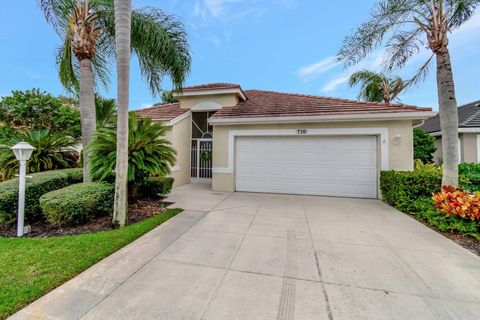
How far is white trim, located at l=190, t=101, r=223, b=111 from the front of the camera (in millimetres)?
11364

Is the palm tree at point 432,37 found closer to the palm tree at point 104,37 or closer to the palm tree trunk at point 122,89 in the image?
the palm tree at point 104,37

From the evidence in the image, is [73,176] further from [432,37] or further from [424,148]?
[424,148]

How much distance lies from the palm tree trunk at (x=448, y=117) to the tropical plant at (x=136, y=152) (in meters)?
7.96

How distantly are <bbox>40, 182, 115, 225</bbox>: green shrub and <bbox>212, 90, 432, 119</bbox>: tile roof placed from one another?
18.9ft

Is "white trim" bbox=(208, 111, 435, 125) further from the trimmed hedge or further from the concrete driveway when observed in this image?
the concrete driveway

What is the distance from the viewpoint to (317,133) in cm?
857

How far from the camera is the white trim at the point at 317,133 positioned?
7965mm

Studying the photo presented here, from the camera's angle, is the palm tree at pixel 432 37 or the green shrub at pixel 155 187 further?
the green shrub at pixel 155 187

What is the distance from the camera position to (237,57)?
13055mm

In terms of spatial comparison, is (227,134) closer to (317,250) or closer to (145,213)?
(145,213)

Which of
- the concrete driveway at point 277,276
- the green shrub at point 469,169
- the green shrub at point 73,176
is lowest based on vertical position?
the concrete driveway at point 277,276

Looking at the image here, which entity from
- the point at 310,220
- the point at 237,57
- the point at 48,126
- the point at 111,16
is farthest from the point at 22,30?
the point at 310,220

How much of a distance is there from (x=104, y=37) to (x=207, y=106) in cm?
563

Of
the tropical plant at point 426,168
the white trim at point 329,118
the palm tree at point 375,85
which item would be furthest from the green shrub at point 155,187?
the palm tree at point 375,85
